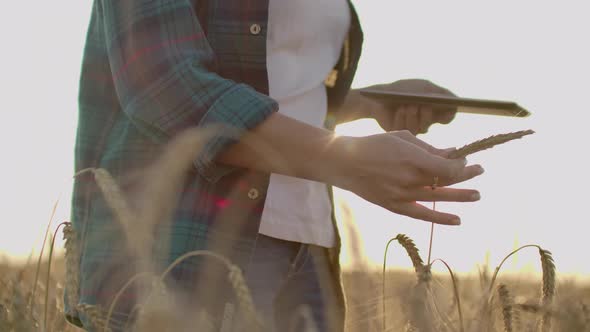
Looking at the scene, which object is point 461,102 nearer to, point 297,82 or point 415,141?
point 297,82

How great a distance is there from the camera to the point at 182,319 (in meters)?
0.98

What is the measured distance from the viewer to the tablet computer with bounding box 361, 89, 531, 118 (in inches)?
81.1

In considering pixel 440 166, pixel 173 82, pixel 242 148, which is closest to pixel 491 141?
pixel 440 166

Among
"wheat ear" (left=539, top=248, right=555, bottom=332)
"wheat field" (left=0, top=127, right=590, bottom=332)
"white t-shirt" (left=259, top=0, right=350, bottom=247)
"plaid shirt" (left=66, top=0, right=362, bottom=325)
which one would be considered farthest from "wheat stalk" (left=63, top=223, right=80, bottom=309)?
"white t-shirt" (left=259, top=0, right=350, bottom=247)

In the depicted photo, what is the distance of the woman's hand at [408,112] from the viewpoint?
7.68 ft

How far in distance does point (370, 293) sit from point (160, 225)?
487mm

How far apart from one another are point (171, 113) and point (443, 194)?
19.6 inches

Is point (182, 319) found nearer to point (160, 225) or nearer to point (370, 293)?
point (370, 293)

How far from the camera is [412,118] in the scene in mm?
2340

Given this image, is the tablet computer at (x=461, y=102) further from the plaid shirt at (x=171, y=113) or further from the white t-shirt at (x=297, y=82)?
the plaid shirt at (x=171, y=113)

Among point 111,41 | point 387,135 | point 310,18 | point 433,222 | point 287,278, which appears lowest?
point 287,278

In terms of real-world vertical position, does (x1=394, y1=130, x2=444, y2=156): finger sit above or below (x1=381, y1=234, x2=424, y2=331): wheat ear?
above

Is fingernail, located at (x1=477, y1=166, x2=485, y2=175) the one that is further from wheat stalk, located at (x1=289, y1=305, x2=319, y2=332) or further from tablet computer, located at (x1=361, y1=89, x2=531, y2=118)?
tablet computer, located at (x1=361, y1=89, x2=531, y2=118)

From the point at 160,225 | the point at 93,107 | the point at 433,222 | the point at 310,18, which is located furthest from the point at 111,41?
the point at 433,222
